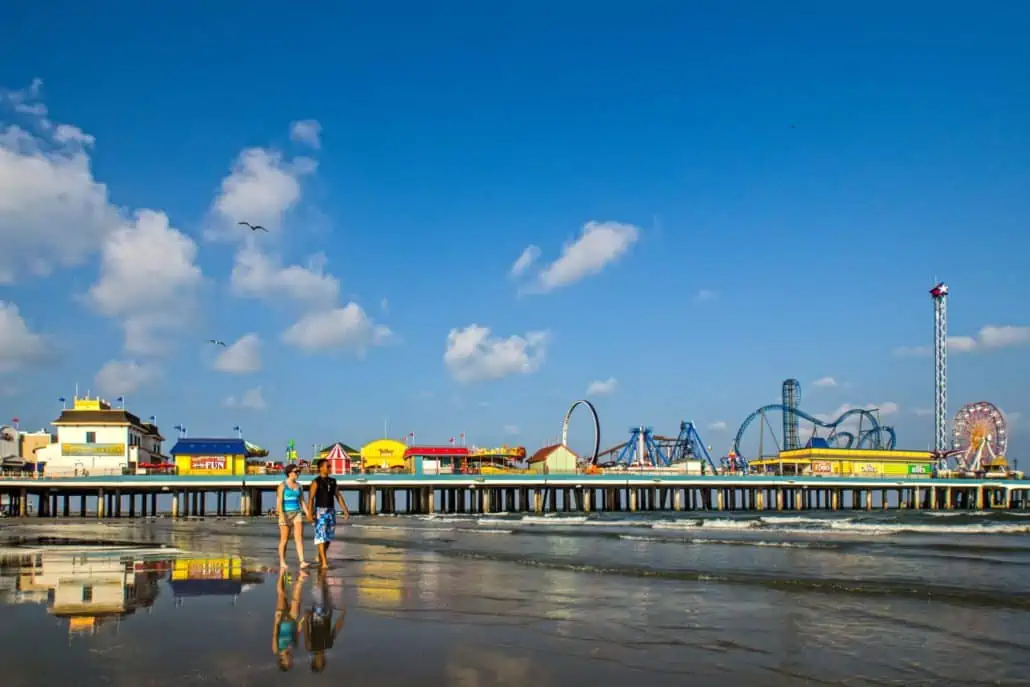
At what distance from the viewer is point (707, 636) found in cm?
774

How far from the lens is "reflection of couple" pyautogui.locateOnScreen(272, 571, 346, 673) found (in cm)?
630

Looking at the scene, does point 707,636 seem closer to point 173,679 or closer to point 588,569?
point 173,679

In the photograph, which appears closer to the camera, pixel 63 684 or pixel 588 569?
pixel 63 684

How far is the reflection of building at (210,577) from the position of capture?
33.1 ft

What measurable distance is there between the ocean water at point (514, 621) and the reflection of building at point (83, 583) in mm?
39

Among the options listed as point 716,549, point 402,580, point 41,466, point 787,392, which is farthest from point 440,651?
point 787,392

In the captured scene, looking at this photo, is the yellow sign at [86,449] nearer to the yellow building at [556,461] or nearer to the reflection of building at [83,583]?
the yellow building at [556,461]

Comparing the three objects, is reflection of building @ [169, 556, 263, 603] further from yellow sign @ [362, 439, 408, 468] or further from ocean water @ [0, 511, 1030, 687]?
yellow sign @ [362, 439, 408, 468]

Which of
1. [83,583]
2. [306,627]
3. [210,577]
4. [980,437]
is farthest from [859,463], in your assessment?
[306,627]

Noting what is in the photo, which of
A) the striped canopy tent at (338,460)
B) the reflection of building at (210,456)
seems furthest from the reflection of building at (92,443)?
the striped canopy tent at (338,460)

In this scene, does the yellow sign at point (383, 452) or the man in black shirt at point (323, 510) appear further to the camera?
the yellow sign at point (383, 452)

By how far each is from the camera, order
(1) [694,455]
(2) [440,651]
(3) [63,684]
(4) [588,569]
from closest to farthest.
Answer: (3) [63,684] → (2) [440,651] → (4) [588,569] → (1) [694,455]

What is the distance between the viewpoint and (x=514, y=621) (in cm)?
836

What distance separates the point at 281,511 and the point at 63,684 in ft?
26.4
